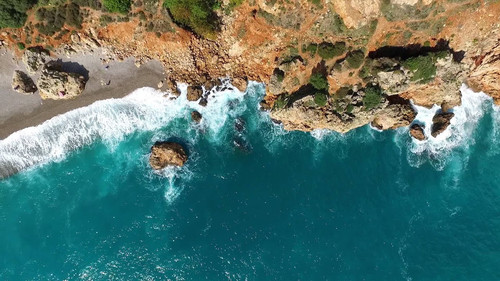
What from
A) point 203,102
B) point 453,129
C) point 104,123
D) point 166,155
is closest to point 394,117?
point 453,129

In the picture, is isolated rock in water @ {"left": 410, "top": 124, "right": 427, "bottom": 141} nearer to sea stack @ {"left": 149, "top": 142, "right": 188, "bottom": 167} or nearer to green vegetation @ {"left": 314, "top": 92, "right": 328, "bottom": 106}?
green vegetation @ {"left": 314, "top": 92, "right": 328, "bottom": 106}

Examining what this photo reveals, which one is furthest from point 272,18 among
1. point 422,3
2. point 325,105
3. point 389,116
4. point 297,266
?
point 297,266

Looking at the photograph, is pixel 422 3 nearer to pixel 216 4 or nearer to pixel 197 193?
pixel 216 4

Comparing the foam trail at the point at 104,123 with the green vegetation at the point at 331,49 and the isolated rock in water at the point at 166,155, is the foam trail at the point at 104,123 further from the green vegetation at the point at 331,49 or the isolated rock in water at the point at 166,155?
the green vegetation at the point at 331,49

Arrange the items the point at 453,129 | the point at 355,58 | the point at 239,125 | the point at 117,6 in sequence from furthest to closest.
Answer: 1. the point at 453,129
2. the point at 239,125
3. the point at 355,58
4. the point at 117,6

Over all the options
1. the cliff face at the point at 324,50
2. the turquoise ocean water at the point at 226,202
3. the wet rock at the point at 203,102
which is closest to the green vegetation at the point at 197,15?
the cliff face at the point at 324,50

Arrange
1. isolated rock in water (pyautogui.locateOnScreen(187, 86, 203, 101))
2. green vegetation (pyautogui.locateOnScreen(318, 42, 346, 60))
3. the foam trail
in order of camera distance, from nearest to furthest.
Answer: green vegetation (pyautogui.locateOnScreen(318, 42, 346, 60)) → isolated rock in water (pyautogui.locateOnScreen(187, 86, 203, 101)) → the foam trail

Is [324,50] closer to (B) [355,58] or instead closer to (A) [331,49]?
(A) [331,49]

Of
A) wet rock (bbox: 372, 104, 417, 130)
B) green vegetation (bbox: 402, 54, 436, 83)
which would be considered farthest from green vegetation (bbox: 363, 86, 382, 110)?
green vegetation (bbox: 402, 54, 436, 83)
